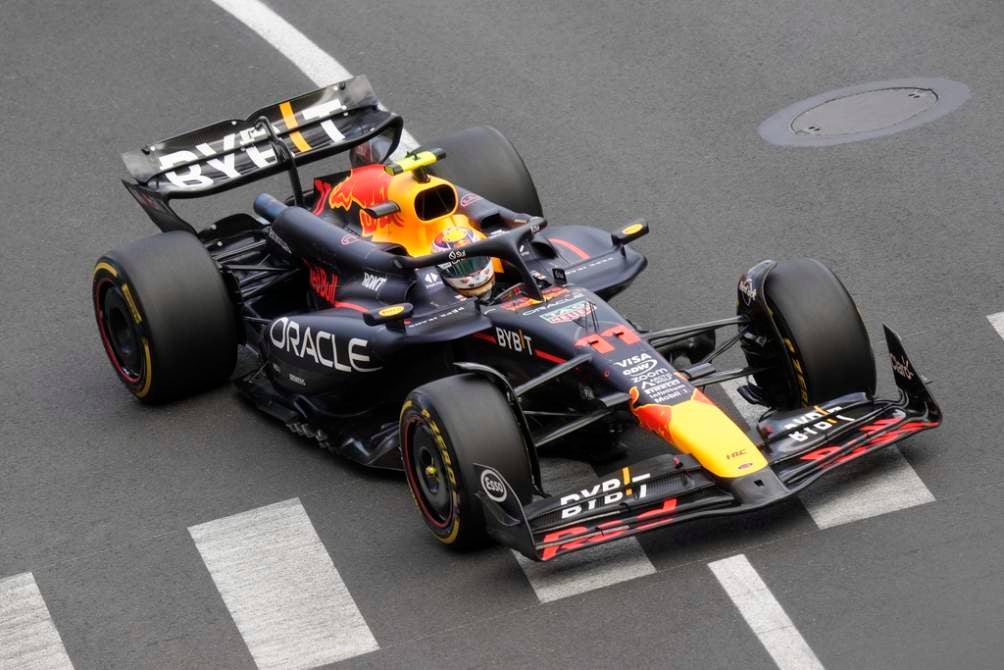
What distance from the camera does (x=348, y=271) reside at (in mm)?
10945

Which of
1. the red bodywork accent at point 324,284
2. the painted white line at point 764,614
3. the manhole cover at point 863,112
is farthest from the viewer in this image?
the manhole cover at point 863,112

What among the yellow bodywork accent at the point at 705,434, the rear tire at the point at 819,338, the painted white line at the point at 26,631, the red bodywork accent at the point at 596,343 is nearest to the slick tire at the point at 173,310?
the painted white line at the point at 26,631

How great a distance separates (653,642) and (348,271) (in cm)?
321

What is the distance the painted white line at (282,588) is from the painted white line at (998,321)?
4.14 metres

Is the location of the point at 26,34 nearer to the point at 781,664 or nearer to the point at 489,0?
the point at 489,0

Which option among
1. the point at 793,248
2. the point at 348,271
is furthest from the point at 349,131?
the point at 793,248

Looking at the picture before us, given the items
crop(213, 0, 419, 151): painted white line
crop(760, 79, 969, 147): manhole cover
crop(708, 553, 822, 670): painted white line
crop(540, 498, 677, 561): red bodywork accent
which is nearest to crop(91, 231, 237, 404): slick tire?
crop(540, 498, 677, 561): red bodywork accent

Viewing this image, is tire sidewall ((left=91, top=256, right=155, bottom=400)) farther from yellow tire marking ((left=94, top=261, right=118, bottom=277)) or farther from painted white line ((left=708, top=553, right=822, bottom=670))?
painted white line ((left=708, top=553, right=822, bottom=670))

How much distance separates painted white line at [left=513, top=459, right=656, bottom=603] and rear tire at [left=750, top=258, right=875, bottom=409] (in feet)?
4.14

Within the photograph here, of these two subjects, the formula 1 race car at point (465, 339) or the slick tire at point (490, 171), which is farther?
the slick tire at point (490, 171)

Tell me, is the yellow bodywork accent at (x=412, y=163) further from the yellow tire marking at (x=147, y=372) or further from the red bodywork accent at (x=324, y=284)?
the yellow tire marking at (x=147, y=372)

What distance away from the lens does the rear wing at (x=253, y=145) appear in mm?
11953

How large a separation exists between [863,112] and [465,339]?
502 centimetres

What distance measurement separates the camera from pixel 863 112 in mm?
14180
